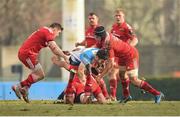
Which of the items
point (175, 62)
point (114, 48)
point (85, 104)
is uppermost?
point (114, 48)

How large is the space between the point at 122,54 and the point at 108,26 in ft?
144

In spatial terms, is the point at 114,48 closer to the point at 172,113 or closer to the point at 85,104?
the point at 85,104

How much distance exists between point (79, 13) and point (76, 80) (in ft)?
39.6

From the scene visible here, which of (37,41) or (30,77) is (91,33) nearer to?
(37,41)

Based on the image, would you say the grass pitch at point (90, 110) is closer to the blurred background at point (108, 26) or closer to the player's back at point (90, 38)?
the player's back at point (90, 38)

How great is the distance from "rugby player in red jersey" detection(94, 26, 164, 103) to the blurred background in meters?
23.7

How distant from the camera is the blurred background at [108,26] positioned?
175ft

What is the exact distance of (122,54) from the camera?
19.3m

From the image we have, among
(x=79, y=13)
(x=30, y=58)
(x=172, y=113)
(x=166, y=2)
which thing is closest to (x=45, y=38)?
(x=30, y=58)

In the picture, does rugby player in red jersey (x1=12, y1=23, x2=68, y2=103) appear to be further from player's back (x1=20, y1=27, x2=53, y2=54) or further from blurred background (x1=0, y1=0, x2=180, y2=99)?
blurred background (x1=0, y1=0, x2=180, y2=99)

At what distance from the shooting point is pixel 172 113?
16.2m

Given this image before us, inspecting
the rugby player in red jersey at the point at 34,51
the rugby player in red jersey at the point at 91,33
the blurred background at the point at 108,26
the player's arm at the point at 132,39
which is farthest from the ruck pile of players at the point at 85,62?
the blurred background at the point at 108,26

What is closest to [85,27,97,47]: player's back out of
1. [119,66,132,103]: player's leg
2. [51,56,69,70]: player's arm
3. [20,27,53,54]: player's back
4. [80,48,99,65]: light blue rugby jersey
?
[51,56,69,70]: player's arm

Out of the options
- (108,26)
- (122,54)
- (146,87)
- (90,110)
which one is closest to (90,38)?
(122,54)
